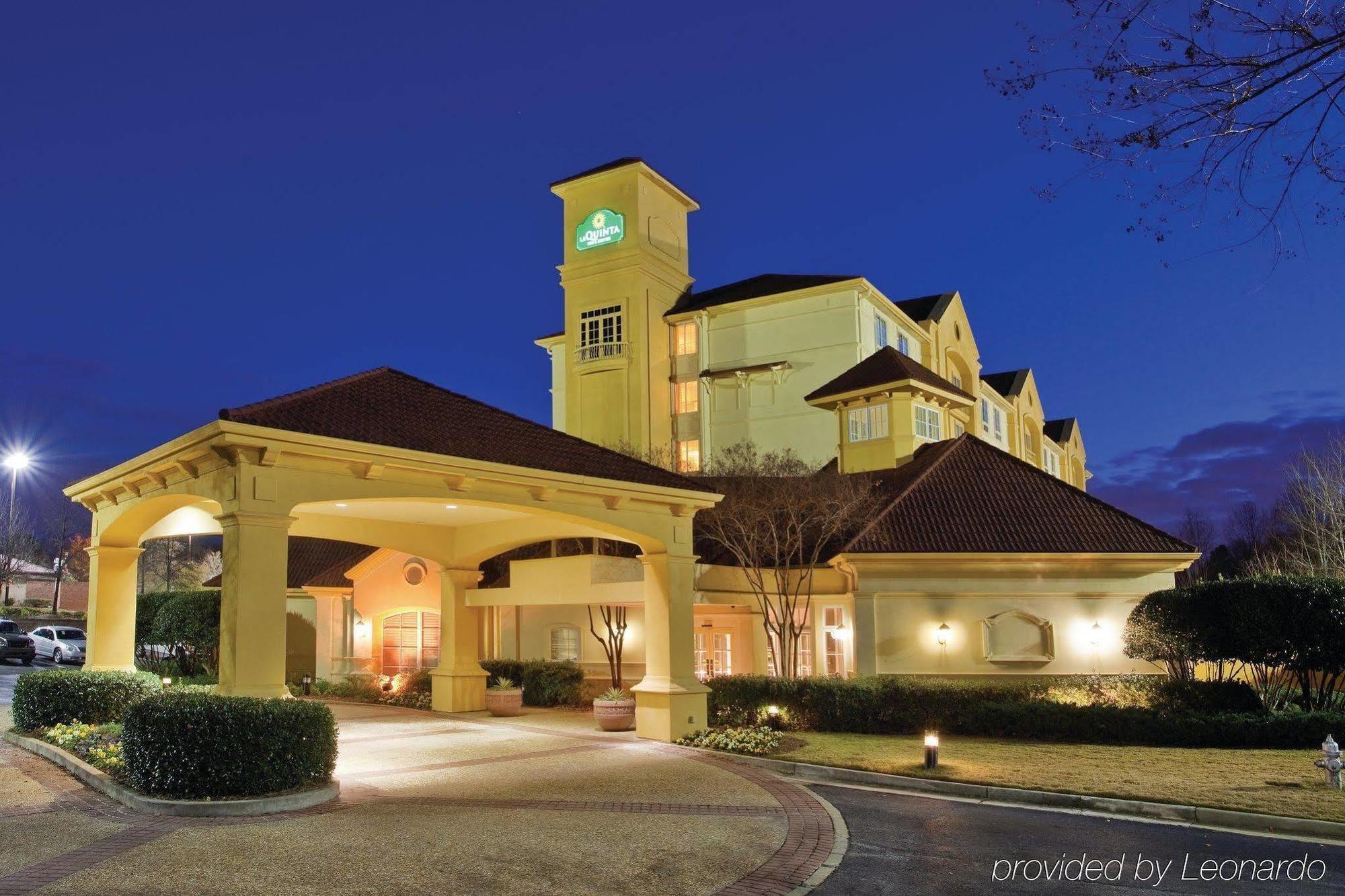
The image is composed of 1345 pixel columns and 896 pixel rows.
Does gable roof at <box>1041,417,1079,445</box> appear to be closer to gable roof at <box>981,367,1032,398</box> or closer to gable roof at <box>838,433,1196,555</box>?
gable roof at <box>981,367,1032,398</box>

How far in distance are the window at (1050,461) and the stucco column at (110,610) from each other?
46482mm

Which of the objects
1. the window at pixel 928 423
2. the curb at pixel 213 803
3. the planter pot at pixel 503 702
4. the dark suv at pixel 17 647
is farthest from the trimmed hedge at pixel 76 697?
the dark suv at pixel 17 647

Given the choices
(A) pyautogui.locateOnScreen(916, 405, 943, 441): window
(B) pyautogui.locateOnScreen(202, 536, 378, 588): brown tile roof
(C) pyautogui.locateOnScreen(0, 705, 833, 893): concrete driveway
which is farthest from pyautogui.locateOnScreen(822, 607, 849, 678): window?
(B) pyautogui.locateOnScreen(202, 536, 378, 588): brown tile roof

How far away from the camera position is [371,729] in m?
18.4

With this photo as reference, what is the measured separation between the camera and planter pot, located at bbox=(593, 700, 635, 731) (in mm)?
18047

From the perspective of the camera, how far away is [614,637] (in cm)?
2427

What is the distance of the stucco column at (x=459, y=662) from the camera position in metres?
21.2

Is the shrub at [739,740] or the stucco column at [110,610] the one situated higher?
the stucco column at [110,610]

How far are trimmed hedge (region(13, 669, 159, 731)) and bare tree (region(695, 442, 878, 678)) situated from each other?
456 inches

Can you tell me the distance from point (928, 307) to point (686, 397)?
11253 mm

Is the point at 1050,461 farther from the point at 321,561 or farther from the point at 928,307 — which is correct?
the point at 321,561

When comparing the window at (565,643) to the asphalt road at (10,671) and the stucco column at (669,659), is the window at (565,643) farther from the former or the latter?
the asphalt road at (10,671)

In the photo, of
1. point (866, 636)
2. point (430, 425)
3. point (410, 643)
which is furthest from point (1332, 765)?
point (410, 643)

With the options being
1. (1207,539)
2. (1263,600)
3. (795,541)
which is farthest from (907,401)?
(1207,539)
